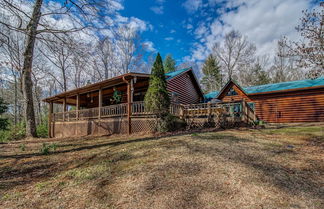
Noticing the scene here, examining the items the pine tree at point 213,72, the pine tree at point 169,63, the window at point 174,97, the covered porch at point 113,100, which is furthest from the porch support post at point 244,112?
the pine tree at point 169,63

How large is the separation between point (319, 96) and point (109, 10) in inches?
622

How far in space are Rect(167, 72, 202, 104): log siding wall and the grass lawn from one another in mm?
9255

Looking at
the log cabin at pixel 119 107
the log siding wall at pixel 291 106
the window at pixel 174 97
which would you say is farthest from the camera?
the window at pixel 174 97

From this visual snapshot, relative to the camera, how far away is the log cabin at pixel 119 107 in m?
9.84

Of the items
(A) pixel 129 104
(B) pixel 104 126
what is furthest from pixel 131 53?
(A) pixel 129 104

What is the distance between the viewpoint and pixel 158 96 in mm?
→ 8805

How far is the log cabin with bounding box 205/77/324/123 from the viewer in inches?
492

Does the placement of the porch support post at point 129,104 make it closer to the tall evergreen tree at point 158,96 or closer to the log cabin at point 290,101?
the tall evergreen tree at point 158,96

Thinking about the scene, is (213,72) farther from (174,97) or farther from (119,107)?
(119,107)

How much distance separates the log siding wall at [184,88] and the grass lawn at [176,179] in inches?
364

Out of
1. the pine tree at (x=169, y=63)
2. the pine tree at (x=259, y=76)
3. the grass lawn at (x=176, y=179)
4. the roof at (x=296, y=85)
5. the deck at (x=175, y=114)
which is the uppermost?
the pine tree at (x=169, y=63)

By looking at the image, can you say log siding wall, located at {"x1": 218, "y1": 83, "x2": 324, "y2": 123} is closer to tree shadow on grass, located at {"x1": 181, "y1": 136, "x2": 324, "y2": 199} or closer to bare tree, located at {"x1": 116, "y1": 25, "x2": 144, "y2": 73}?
tree shadow on grass, located at {"x1": 181, "y1": 136, "x2": 324, "y2": 199}

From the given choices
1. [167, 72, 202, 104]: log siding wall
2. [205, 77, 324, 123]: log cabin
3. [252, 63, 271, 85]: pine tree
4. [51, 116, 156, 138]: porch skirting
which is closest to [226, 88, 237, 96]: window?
[205, 77, 324, 123]: log cabin

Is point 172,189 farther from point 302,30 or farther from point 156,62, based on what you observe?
point 302,30
